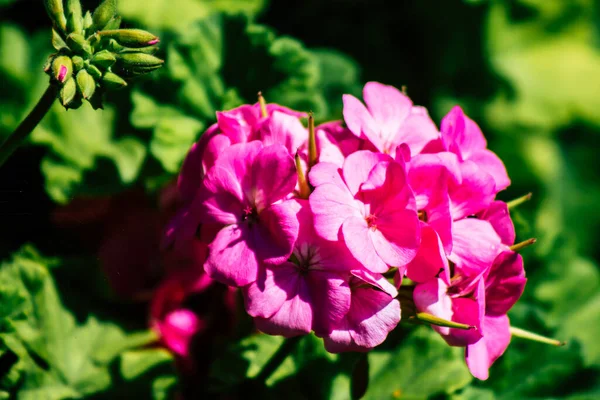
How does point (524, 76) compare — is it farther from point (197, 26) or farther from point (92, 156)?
point (92, 156)

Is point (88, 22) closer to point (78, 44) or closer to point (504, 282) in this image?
point (78, 44)

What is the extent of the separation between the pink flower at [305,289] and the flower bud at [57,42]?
0.44 metres

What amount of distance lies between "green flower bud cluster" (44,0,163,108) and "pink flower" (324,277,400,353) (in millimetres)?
496

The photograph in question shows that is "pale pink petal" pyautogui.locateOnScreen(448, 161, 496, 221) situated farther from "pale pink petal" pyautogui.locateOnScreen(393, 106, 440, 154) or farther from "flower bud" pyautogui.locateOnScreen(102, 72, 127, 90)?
"flower bud" pyautogui.locateOnScreen(102, 72, 127, 90)

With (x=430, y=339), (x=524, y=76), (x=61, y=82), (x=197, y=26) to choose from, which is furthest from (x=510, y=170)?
(x=61, y=82)

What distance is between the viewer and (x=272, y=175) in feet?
3.68

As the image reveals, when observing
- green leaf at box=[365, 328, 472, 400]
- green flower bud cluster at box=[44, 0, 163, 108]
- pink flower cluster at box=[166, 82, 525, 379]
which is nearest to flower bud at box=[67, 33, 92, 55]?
green flower bud cluster at box=[44, 0, 163, 108]

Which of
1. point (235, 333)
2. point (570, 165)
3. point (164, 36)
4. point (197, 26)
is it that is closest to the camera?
point (235, 333)

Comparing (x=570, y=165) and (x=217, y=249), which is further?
(x=570, y=165)

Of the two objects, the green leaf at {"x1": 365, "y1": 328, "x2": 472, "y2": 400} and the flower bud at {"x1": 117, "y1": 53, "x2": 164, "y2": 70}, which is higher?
the flower bud at {"x1": 117, "y1": 53, "x2": 164, "y2": 70}

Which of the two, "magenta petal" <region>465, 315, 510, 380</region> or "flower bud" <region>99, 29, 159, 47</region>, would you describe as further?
"magenta petal" <region>465, 315, 510, 380</region>

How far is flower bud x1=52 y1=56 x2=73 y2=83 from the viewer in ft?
3.16

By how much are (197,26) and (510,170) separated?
148 centimetres

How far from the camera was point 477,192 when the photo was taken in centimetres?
117
